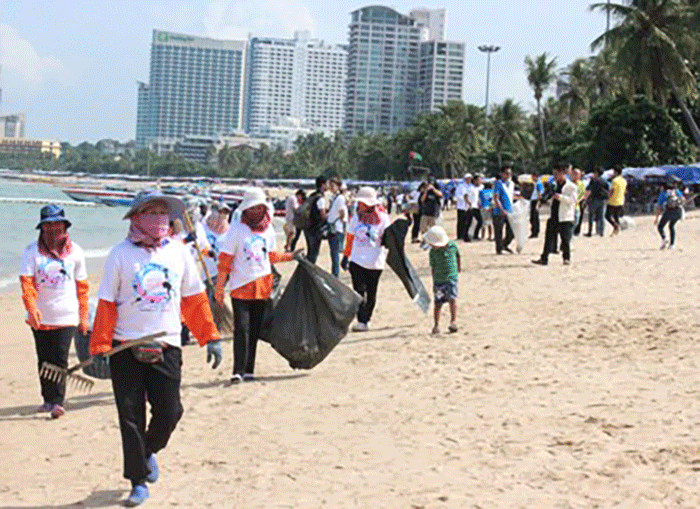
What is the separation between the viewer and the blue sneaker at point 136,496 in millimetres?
4746

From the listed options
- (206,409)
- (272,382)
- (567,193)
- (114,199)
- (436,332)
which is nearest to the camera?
(206,409)

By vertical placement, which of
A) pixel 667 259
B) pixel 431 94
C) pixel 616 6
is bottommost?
pixel 667 259

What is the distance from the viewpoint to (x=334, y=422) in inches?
248

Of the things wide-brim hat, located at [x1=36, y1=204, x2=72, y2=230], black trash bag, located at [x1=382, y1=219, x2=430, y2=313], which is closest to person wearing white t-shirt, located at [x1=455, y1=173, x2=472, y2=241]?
black trash bag, located at [x1=382, y1=219, x2=430, y2=313]

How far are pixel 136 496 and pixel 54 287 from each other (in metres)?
2.14

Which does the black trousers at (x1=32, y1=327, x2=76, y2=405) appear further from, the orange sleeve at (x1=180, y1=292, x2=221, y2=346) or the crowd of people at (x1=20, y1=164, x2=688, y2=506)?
the orange sleeve at (x1=180, y1=292, x2=221, y2=346)

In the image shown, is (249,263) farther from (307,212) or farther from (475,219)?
(475,219)

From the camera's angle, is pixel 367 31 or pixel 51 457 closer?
pixel 51 457

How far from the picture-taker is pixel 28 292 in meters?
6.29

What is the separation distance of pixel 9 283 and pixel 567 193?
11728mm

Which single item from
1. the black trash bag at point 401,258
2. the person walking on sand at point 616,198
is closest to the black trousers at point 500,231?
the person walking on sand at point 616,198

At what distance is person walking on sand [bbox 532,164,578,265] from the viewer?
44.7ft

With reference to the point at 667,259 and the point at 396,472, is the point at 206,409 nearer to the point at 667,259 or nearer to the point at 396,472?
the point at 396,472

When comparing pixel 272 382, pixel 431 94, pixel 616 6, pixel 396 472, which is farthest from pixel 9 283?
pixel 431 94
